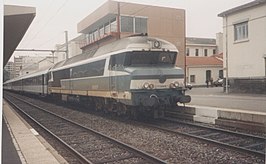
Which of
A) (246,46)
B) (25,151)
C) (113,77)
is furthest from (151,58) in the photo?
(246,46)

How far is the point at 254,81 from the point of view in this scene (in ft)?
12.1

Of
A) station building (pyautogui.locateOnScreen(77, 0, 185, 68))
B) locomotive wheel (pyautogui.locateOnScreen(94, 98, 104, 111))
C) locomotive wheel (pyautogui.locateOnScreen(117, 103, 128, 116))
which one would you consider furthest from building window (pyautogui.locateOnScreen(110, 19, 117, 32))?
locomotive wheel (pyautogui.locateOnScreen(94, 98, 104, 111))

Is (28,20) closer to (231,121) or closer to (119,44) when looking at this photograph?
(119,44)

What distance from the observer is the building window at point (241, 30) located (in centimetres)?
353

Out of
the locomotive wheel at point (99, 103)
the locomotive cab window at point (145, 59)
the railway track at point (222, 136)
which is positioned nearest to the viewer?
the railway track at point (222, 136)

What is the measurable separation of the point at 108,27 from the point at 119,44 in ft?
9.40

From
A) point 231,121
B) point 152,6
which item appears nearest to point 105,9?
point 152,6

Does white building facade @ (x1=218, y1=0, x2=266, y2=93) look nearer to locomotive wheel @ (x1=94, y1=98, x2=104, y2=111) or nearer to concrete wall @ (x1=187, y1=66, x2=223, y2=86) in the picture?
concrete wall @ (x1=187, y1=66, x2=223, y2=86)

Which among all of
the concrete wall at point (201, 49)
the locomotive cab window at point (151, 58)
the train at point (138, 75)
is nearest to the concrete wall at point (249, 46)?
the concrete wall at point (201, 49)

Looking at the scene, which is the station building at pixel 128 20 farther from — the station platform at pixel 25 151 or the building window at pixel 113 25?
the station platform at pixel 25 151

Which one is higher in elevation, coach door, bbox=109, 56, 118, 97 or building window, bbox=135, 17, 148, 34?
building window, bbox=135, 17, 148, 34

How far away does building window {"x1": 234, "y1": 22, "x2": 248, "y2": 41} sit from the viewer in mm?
3525

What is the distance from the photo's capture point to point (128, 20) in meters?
4.25

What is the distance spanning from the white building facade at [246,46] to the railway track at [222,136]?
1.18 metres
